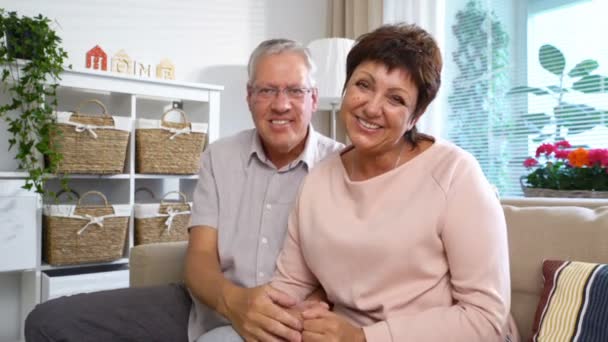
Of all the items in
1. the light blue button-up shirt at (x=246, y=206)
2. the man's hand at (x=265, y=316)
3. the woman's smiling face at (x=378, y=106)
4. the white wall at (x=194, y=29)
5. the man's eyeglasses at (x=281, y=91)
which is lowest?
the man's hand at (x=265, y=316)

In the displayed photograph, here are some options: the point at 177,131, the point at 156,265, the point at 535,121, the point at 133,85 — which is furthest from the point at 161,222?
the point at 535,121

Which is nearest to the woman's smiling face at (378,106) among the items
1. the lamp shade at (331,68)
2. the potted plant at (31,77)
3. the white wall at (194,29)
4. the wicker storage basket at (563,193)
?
the wicker storage basket at (563,193)

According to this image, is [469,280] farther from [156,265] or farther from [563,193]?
[563,193]

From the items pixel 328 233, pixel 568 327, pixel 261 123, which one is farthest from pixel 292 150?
pixel 568 327

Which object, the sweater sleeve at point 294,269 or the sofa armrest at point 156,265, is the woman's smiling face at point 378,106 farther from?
the sofa armrest at point 156,265

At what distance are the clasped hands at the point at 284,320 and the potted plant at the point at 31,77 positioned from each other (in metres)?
1.41

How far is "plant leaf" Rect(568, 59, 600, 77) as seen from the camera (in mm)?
2535

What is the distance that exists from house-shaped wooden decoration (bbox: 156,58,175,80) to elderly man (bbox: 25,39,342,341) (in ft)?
4.86

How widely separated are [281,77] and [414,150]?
45cm

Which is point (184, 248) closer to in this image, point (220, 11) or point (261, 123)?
point (261, 123)

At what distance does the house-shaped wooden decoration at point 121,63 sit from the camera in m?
2.67

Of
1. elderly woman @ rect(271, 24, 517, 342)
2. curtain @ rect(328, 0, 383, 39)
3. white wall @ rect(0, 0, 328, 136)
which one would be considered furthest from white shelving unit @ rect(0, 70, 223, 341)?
elderly woman @ rect(271, 24, 517, 342)

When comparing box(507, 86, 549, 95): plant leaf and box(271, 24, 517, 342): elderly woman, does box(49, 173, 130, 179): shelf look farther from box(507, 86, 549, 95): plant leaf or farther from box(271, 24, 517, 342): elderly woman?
box(507, 86, 549, 95): plant leaf

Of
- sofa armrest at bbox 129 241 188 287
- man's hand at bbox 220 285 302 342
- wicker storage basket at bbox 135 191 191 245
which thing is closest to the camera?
man's hand at bbox 220 285 302 342
